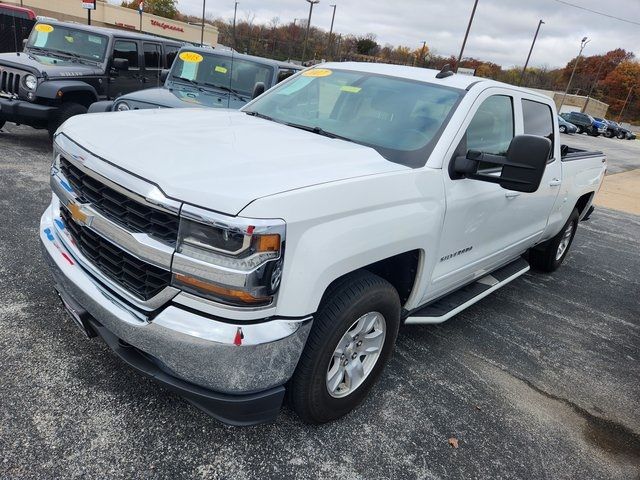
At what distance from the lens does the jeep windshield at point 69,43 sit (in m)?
7.95

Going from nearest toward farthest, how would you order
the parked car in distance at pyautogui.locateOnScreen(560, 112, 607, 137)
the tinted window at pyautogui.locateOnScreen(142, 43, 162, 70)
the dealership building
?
1. the tinted window at pyautogui.locateOnScreen(142, 43, 162, 70)
2. the parked car in distance at pyautogui.locateOnScreen(560, 112, 607, 137)
3. the dealership building

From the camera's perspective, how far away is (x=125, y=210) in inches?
79.8

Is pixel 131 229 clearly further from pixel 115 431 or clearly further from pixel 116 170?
pixel 115 431

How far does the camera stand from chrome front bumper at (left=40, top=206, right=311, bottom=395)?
1.84 meters

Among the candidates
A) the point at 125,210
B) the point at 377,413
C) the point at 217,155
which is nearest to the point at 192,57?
the point at 217,155

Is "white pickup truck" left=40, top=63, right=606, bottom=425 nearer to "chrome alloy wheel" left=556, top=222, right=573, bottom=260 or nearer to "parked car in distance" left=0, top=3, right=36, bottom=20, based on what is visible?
"chrome alloy wheel" left=556, top=222, right=573, bottom=260

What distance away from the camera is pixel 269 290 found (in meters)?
1.86

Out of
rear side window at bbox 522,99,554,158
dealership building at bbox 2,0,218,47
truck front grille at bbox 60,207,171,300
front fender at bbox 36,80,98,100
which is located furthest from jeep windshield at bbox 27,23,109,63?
dealership building at bbox 2,0,218,47

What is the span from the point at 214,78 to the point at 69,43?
286 centimetres

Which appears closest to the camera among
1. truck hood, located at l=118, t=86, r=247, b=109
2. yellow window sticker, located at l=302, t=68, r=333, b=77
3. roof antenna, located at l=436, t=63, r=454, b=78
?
roof antenna, located at l=436, t=63, r=454, b=78

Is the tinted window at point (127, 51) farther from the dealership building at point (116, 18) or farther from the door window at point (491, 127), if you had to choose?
the dealership building at point (116, 18)

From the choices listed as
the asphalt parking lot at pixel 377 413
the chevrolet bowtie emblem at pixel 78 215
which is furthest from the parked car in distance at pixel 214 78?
the chevrolet bowtie emblem at pixel 78 215

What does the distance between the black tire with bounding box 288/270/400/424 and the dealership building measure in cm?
5194

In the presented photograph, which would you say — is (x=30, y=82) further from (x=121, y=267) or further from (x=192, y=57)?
(x=121, y=267)
